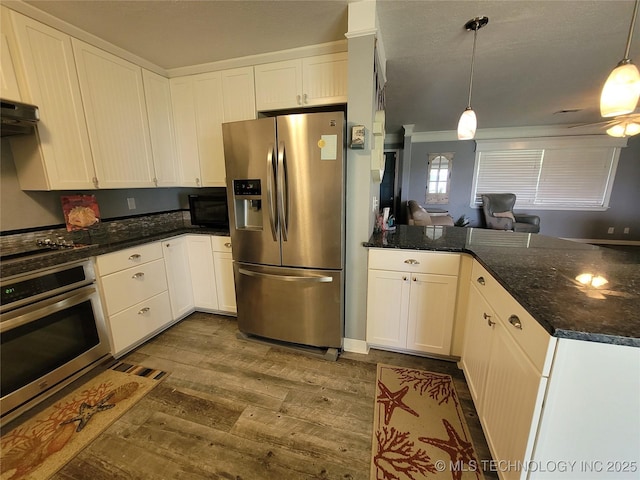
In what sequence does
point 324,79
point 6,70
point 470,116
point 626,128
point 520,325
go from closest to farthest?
point 520,325 → point 6,70 → point 470,116 → point 324,79 → point 626,128

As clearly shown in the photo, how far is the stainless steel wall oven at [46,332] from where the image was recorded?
1424mm

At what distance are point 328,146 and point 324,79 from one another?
2.48 feet

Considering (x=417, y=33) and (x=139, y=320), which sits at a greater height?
(x=417, y=33)

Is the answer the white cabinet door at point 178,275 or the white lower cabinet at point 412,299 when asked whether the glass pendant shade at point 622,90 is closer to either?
the white lower cabinet at point 412,299

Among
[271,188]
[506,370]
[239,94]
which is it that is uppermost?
[239,94]

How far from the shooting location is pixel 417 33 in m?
1.92

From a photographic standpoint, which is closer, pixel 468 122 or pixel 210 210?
pixel 468 122

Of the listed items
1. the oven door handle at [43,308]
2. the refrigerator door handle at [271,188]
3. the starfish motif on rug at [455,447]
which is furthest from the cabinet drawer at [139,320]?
the starfish motif on rug at [455,447]

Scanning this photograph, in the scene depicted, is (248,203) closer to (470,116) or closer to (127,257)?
(127,257)

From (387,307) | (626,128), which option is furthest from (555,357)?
(626,128)

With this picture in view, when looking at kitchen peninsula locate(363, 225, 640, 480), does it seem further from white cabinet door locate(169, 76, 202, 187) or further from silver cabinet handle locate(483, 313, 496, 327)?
white cabinet door locate(169, 76, 202, 187)

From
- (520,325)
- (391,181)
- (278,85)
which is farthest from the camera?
(391,181)

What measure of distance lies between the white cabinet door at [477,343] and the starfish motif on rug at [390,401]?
39cm

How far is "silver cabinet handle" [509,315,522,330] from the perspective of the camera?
0.99m
